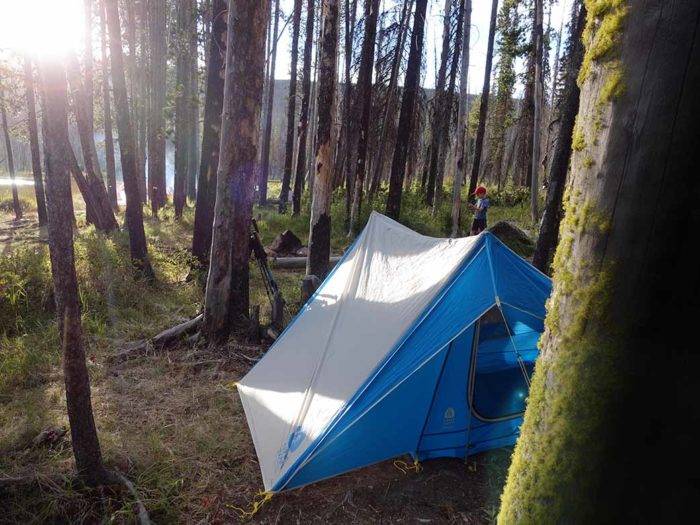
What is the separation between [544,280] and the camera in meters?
3.64

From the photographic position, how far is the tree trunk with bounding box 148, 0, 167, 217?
14.3m

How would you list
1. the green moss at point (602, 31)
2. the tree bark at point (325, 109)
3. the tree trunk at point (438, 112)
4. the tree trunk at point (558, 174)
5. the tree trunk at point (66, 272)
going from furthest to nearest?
the tree trunk at point (438, 112) → the tree bark at point (325, 109) → the tree trunk at point (558, 174) → the tree trunk at point (66, 272) → the green moss at point (602, 31)

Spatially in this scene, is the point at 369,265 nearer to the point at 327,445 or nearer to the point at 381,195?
the point at 327,445

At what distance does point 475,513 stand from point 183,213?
13.6m

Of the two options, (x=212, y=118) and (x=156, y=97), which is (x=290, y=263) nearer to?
(x=212, y=118)

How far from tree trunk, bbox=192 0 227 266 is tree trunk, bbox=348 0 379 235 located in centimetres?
299

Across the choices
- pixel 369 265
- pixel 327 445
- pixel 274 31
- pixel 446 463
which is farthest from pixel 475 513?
pixel 274 31

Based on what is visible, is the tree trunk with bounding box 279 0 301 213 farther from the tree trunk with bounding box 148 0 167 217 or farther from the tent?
the tent

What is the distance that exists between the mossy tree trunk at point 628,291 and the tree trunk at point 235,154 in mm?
5000

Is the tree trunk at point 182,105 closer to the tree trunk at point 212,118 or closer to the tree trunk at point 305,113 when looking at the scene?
the tree trunk at point 305,113

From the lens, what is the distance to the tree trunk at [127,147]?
753 cm

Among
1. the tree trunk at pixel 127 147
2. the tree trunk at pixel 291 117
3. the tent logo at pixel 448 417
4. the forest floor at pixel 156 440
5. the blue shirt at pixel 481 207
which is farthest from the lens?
the tree trunk at pixel 291 117

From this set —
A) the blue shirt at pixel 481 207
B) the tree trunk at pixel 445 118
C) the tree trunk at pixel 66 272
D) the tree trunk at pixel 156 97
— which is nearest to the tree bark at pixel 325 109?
the blue shirt at pixel 481 207

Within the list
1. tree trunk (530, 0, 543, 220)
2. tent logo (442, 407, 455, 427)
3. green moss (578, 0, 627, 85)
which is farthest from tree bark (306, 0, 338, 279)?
tree trunk (530, 0, 543, 220)
